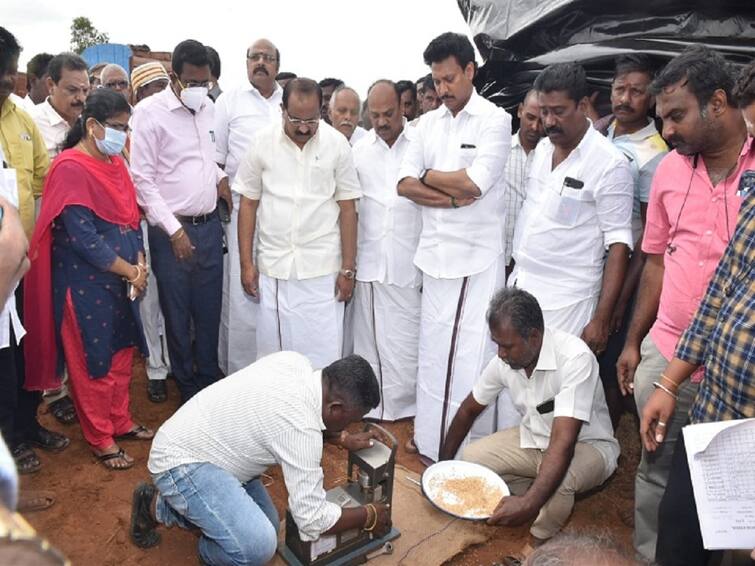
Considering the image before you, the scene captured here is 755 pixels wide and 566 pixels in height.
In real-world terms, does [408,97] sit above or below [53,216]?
above

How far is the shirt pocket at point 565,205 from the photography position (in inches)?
126

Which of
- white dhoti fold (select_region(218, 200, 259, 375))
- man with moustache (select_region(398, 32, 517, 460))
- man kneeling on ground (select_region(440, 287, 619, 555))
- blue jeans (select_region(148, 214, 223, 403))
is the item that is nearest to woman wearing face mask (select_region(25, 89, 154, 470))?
blue jeans (select_region(148, 214, 223, 403))

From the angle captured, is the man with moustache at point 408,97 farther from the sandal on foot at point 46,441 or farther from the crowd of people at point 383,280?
the sandal on foot at point 46,441

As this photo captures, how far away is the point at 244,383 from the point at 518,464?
4.95 ft

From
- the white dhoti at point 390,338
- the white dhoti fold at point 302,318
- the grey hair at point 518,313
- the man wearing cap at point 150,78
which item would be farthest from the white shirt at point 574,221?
the man wearing cap at point 150,78

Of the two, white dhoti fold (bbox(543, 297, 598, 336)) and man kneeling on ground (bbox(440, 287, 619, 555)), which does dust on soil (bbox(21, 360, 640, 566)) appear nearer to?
man kneeling on ground (bbox(440, 287, 619, 555))

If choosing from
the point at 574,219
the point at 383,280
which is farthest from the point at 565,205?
the point at 383,280

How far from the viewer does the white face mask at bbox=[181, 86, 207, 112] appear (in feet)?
12.8

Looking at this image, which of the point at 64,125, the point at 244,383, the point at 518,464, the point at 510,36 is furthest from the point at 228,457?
the point at 510,36

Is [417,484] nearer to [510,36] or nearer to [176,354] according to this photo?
[176,354]

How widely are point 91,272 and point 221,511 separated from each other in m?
1.55

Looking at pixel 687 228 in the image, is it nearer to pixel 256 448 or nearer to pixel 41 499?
pixel 256 448

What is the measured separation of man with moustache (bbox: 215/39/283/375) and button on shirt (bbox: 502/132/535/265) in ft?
5.74

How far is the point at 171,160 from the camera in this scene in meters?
3.93
